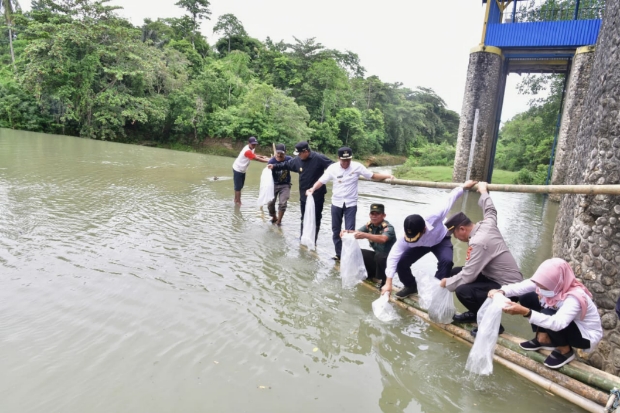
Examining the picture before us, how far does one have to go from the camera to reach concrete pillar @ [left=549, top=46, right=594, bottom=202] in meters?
13.3

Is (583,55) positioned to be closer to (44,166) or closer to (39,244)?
(39,244)

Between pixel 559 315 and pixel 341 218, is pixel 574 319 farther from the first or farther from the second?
pixel 341 218

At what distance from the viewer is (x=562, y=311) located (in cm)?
281

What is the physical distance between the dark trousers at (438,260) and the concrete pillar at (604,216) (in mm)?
1127

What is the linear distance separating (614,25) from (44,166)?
45.2 feet

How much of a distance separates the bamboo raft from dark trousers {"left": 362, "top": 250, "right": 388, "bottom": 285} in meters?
1.41

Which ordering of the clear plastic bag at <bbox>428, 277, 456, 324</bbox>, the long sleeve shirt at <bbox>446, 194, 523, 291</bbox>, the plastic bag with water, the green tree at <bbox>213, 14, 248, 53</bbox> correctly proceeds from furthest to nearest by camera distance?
the green tree at <bbox>213, 14, 248, 53</bbox>
the clear plastic bag at <bbox>428, 277, 456, 324</bbox>
the long sleeve shirt at <bbox>446, 194, 523, 291</bbox>
the plastic bag with water

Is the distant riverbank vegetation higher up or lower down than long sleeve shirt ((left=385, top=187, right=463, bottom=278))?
higher up

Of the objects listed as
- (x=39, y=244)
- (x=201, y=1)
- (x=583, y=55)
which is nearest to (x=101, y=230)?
(x=39, y=244)

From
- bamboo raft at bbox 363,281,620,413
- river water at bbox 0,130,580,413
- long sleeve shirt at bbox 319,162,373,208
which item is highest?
long sleeve shirt at bbox 319,162,373,208

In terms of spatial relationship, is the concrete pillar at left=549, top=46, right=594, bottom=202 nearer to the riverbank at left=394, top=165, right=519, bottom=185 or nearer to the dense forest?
the riverbank at left=394, top=165, right=519, bottom=185

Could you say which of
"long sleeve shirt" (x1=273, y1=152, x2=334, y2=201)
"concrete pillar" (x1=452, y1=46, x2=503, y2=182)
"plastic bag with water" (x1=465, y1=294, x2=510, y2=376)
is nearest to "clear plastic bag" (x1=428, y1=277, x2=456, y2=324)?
"plastic bag with water" (x1=465, y1=294, x2=510, y2=376)

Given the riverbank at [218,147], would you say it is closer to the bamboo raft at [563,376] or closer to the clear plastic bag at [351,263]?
the clear plastic bag at [351,263]

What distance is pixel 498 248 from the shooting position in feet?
11.4
